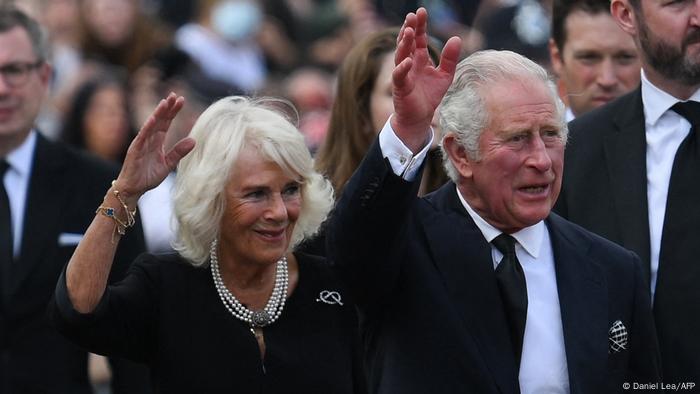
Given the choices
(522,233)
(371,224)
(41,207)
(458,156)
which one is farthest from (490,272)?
(41,207)

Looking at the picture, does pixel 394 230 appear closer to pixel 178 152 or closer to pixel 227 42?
pixel 178 152

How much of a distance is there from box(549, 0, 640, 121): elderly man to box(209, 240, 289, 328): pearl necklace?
1.98 metres

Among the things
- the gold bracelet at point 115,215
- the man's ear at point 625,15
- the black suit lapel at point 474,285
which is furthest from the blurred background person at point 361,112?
the black suit lapel at point 474,285

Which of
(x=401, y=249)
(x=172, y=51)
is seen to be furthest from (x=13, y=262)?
(x=172, y=51)

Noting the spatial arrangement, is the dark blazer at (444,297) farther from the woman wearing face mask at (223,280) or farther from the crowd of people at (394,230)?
the woman wearing face mask at (223,280)

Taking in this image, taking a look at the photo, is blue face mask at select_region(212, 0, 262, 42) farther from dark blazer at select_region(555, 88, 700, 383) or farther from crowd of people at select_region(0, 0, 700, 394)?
dark blazer at select_region(555, 88, 700, 383)

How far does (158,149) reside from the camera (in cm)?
491

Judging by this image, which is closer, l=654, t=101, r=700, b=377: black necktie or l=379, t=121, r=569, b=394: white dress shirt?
l=379, t=121, r=569, b=394: white dress shirt

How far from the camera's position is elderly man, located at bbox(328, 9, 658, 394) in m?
4.38

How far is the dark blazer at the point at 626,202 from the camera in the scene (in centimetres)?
519

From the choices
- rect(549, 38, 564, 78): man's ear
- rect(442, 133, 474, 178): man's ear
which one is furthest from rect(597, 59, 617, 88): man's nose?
rect(442, 133, 474, 178): man's ear

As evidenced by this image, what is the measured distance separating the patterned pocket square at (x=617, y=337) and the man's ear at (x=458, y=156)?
62 cm

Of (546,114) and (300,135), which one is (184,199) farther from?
(546,114)

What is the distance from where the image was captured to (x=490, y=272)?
4.47m
